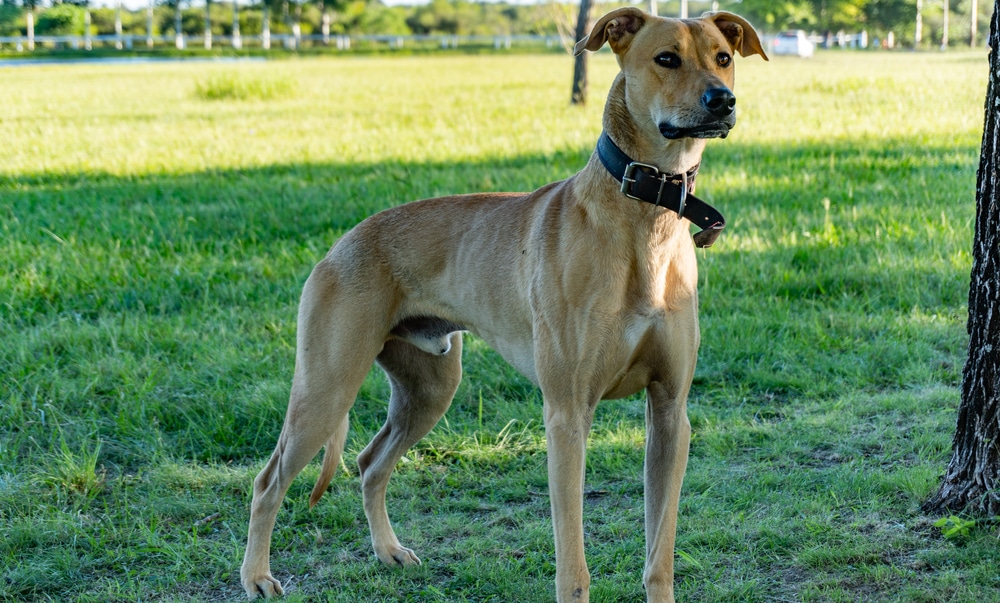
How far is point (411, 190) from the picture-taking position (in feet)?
31.2

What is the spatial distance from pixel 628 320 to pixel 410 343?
1.14 metres

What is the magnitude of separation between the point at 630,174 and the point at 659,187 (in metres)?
0.10

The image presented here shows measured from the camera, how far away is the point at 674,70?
2939 mm

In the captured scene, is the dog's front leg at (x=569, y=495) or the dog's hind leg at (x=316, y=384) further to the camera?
the dog's hind leg at (x=316, y=384)

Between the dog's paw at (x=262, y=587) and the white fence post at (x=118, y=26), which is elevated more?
the white fence post at (x=118, y=26)

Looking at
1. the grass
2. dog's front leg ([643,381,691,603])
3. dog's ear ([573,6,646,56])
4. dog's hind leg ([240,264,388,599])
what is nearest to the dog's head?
dog's ear ([573,6,646,56])

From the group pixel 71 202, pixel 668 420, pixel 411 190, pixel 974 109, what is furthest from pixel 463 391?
pixel 974 109

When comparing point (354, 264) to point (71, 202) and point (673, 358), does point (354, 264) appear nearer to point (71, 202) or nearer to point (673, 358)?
point (673, 358)

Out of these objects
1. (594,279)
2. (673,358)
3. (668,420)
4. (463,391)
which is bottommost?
(463,391)

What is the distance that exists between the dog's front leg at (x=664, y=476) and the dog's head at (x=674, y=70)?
0.90 metres

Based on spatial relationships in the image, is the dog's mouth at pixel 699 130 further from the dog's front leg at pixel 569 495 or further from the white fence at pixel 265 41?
the white fence at pixel 265 41

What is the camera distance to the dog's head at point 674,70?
282 centimetres

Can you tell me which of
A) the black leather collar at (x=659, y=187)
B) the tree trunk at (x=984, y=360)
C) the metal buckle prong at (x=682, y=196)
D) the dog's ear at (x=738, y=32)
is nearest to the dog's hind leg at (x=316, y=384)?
the black leather collar at (x=659, y=187)

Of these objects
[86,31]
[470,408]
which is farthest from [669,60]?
[86,31]
